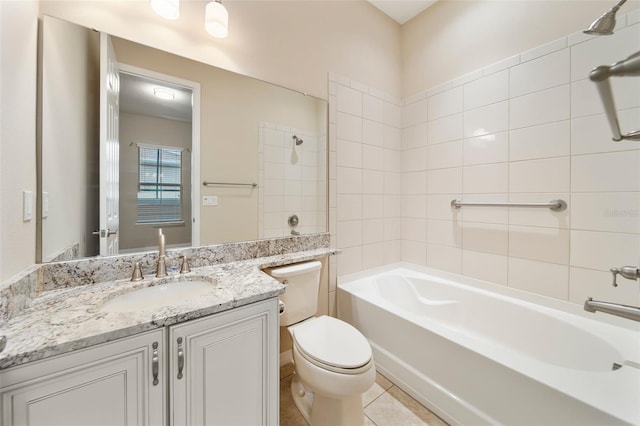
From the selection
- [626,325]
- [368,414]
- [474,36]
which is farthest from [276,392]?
[474,36]

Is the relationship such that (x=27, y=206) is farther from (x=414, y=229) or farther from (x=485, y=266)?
(x=485, y=266)

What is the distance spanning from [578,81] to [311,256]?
1855 mm

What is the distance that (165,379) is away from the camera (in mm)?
781

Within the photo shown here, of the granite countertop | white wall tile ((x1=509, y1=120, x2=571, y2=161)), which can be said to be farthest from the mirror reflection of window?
white wall tile ((x1=509, y1=120, x2=571, y2=161))

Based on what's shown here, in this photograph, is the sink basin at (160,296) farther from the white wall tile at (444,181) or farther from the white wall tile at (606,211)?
the white wall tile at (606,211)

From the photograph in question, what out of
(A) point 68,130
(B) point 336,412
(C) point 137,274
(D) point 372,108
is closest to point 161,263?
(C) point 137,274

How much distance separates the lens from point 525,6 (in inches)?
63.0

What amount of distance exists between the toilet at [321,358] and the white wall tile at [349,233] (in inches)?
18.4

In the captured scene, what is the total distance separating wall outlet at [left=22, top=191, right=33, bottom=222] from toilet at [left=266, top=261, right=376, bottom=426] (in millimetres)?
992

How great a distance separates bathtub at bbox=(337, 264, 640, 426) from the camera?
36.7 inches

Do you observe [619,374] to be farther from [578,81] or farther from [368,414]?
[578,81]

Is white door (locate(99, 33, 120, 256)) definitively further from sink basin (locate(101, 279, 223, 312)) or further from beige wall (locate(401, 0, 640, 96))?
beige wall (locate(401, 0, 640, 96))

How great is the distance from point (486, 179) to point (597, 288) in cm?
86

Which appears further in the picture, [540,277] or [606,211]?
[540,277]
